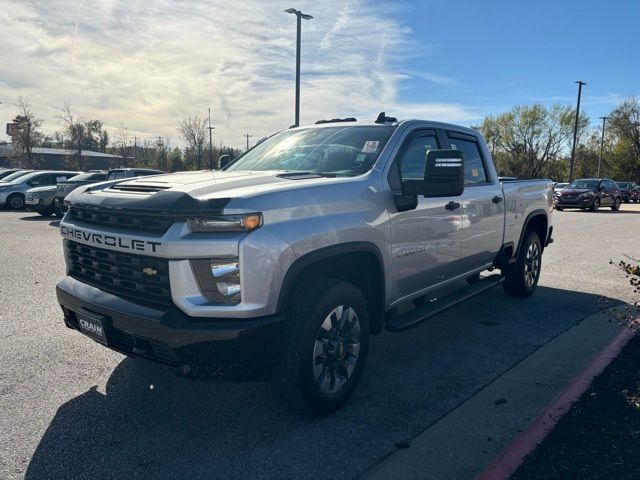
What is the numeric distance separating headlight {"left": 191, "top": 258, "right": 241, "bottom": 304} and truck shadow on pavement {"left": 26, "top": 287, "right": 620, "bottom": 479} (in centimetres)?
94

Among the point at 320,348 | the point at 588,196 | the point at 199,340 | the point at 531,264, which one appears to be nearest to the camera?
the point at 199,340

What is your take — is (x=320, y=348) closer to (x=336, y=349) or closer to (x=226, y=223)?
(x=336, y=349)

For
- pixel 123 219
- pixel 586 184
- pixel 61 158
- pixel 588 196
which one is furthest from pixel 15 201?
pixel 61 158

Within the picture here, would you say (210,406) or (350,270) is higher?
(350,270)

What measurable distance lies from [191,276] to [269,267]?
43 cm

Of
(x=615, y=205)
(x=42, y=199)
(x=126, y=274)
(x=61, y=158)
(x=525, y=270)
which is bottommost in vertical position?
(x=615, y=205)

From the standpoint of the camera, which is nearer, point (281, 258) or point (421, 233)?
point (281, 258)

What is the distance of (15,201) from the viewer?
1973 centimetres

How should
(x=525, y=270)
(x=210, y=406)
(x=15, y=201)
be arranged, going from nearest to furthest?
(x=210, y=406)
(x=525, y=270)
(x=15, y=201)

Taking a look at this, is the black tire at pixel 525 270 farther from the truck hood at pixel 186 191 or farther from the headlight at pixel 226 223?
the headlight at pixel 226 223

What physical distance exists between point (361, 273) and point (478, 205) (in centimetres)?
187

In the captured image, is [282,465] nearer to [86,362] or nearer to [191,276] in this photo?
[191,276]

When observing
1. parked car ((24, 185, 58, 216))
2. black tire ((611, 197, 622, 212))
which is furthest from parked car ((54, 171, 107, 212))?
black tire ((611, 197, 622, 212))

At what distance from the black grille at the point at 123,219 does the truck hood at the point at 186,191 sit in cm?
4
